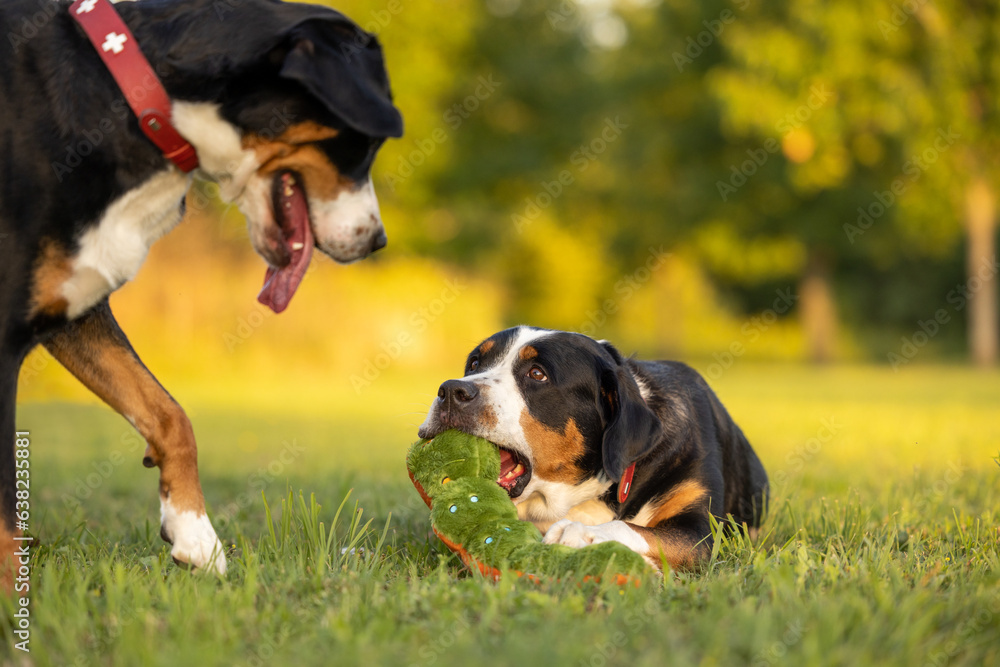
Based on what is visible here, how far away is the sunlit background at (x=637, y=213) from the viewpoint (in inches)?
618

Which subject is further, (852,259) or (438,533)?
(852,259)

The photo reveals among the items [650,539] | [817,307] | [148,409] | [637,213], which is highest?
[148,409]

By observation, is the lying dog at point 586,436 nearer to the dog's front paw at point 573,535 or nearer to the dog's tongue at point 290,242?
the dog's front paw at point 573,535

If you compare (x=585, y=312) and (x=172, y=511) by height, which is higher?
(x=172, y=511)

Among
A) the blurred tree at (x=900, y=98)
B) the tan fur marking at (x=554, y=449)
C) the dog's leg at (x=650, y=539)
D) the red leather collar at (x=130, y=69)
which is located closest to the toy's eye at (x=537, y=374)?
the tan fur marking at (x=554, y=449)

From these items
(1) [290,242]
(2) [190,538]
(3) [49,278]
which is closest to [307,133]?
(1) [290,242]

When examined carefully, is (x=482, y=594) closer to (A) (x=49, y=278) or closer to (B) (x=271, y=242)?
(B) (x=271, y=242)

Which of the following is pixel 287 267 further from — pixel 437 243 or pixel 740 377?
pixel 437 243

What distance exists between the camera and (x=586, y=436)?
11.5 ft

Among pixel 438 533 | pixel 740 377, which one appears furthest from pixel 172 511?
pixel 740 377

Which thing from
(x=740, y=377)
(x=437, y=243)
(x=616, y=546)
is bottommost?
(x=740, y=377)

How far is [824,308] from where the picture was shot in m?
23.0

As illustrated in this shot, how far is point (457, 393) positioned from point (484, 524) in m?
0.63

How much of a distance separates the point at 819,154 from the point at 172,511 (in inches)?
711
